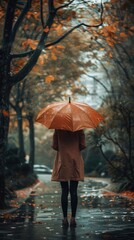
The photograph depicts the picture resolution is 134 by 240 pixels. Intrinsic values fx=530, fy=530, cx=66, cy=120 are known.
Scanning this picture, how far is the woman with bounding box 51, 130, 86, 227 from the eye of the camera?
9.58 metres

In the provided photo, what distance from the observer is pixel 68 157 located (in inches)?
380

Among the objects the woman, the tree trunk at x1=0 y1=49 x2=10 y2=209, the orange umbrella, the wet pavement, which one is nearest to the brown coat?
the woman

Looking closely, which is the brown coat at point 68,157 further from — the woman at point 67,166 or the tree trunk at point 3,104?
the tree trunk at point 3,104

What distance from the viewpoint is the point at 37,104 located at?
32656mm

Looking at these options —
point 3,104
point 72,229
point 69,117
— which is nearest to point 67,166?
point 69,117

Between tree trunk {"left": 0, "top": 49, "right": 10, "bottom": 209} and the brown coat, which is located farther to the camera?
tree trunk {"left": 0, "top": 49, "right": 10, "bottom": 209}

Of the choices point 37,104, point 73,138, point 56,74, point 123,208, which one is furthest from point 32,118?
point 73,138

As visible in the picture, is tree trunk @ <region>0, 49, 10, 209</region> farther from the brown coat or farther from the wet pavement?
the brown coat

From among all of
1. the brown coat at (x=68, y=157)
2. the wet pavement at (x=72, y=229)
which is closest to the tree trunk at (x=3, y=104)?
the wet pavement at (x=72, y=229)

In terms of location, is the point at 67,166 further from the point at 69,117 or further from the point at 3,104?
the point at 3,104

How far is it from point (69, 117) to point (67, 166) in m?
0.90

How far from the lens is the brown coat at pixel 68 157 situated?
9.59m

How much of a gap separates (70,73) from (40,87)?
3.05 metres

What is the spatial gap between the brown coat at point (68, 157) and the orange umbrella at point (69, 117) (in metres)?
0.24
